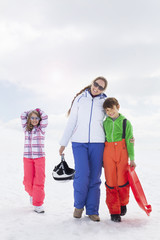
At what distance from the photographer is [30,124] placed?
458 cm

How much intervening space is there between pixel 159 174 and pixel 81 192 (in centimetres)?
618

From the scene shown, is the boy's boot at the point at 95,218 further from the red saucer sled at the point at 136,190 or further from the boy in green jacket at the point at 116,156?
the red saucer sled at the point at 136,190

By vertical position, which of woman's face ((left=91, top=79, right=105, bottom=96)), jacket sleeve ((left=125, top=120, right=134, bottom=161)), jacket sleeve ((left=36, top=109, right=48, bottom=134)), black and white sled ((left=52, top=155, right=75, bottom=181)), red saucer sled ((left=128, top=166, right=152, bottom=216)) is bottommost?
red saucer sled ((left=128, top=166, right=152, bottom=216))

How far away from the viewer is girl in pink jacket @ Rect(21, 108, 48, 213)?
4.39m

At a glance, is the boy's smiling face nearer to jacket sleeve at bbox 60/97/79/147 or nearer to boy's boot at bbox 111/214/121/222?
jacket sleeve at bbox 60/97/79/147

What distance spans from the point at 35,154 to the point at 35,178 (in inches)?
18.0

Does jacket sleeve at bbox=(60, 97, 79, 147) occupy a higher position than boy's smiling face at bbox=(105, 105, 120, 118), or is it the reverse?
boy's smiling face at bbox=(105, 105, 120, 118)

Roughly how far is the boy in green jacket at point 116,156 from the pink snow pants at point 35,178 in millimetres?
1286

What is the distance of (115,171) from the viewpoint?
12.6 ft

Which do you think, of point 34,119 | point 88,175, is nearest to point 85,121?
point 88,175

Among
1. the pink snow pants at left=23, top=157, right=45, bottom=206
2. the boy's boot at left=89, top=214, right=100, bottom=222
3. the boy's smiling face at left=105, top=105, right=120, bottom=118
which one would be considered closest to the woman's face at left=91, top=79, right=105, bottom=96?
the boy's smiling face at left=105, top=105, right=120, bottom=118

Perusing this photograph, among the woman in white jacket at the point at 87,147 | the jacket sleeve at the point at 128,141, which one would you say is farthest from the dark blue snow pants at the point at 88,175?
the jacket sleeve at the point at 128,141

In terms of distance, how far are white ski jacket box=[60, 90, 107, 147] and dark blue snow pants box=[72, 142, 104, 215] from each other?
132mm

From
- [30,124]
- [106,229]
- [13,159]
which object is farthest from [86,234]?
[13,159]
